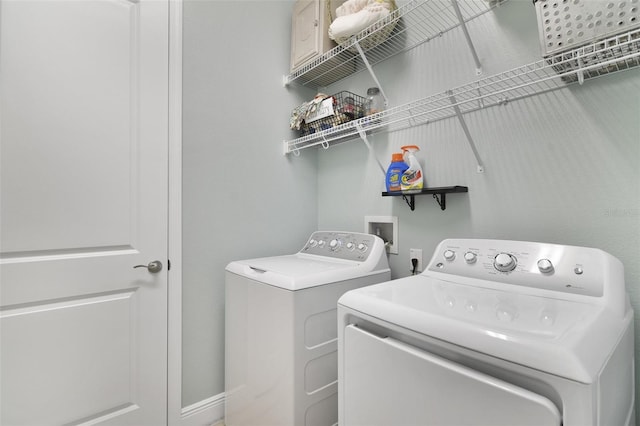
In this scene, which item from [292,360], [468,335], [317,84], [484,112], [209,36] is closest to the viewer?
[468,335]

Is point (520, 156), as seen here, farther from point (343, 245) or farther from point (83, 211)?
point (83, 211)

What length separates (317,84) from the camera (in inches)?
87.8

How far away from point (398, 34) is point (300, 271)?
4.55ft

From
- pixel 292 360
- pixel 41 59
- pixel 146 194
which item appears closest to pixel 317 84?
pixel 146 194

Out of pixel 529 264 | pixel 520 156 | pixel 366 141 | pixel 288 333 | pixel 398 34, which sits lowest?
pixel 288 333

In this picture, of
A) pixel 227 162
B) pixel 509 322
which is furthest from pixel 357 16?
pixel 509 322

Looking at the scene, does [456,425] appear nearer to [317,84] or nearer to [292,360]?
[292,360]

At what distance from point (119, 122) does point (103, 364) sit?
1152 millimetres

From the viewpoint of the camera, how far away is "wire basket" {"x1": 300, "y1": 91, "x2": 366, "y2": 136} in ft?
5.76

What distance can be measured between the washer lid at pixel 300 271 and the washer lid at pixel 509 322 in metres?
0.35

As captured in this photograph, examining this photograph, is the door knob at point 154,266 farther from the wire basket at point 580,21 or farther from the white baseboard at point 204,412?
the wire basket at point 580,21

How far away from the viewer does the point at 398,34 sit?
169 centimetres

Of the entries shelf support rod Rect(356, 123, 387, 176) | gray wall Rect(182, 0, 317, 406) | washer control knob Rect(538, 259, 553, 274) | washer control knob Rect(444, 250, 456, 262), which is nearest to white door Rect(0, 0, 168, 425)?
gray wall Rect(182, 0, 317, 406)

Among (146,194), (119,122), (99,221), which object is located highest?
(119,122)
